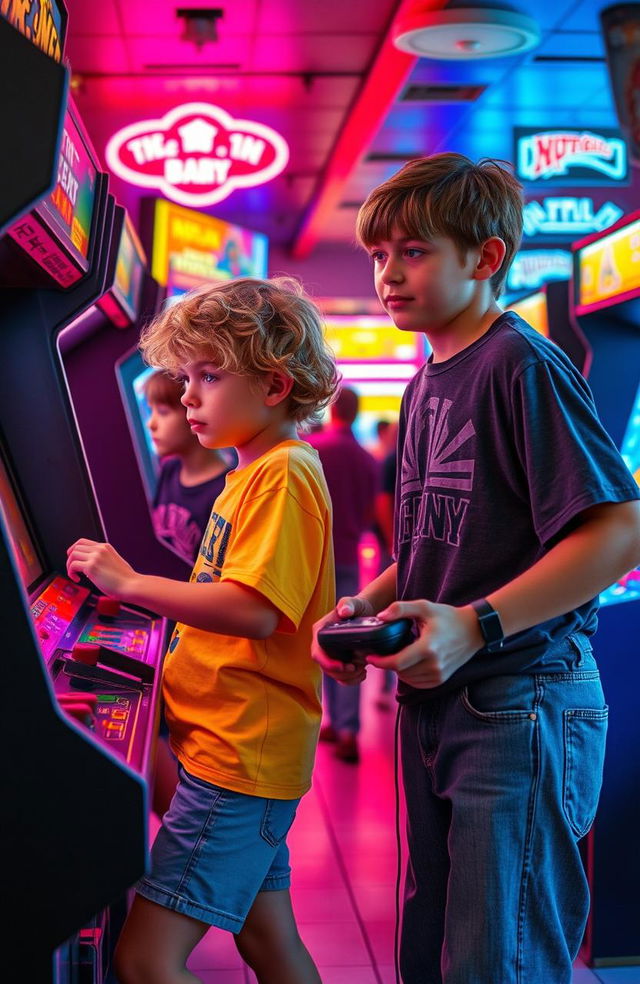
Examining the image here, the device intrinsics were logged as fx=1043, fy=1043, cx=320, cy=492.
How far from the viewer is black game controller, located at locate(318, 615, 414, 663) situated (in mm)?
1204

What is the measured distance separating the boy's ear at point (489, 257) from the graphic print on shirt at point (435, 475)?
0.19m

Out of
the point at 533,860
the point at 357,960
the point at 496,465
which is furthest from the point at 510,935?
the point at 357,960

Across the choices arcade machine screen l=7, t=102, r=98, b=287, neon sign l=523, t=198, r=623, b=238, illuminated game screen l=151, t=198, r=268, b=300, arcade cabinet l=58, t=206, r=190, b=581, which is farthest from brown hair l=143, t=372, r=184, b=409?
neon sign l=523, t=198, r=623, b=238

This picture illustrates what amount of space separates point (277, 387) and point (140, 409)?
8.67 feet

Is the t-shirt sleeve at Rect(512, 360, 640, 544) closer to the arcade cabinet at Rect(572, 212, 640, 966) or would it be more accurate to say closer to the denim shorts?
the denim shorts

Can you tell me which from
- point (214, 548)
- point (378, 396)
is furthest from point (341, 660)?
point (378, 396)

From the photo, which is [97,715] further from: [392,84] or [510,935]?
[392,84]

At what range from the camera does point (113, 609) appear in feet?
6.65

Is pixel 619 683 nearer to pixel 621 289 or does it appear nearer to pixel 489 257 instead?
pixel 621 289

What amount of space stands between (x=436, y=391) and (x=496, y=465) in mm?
188

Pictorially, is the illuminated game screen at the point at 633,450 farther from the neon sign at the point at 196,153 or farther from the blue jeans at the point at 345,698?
the neon sign at the point at 196,153

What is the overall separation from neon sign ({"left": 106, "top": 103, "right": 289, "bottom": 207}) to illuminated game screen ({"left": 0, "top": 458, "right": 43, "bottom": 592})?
13.9 feet

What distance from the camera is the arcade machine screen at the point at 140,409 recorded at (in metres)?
→ 3.71

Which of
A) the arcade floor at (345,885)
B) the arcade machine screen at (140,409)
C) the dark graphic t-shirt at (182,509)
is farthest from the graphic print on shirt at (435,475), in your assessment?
the arcade machine screen at (140,409)
